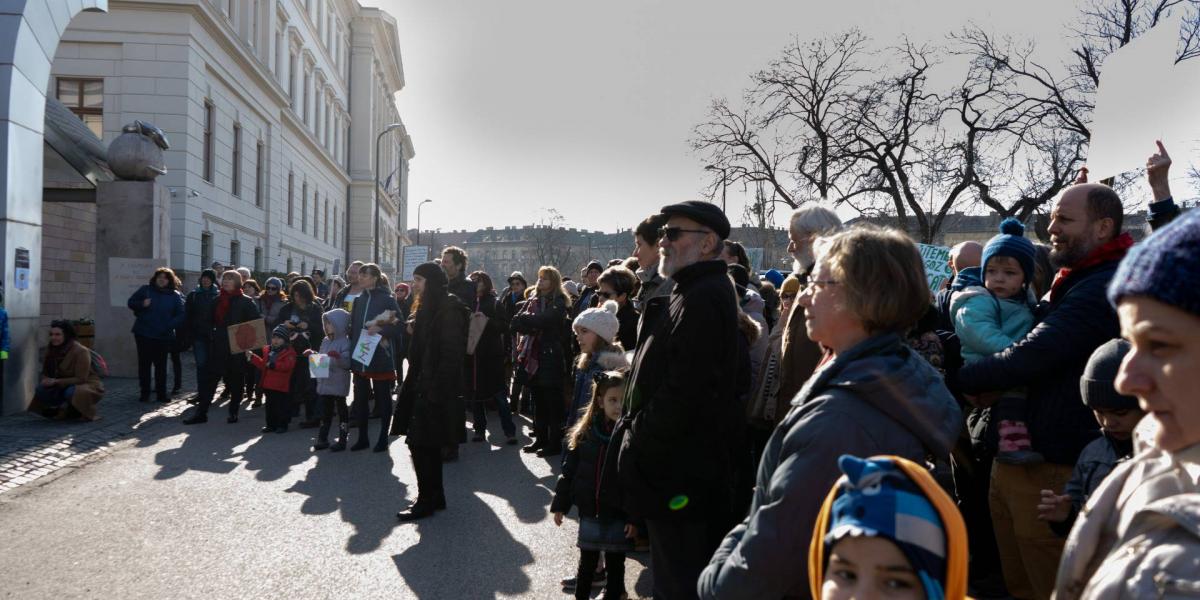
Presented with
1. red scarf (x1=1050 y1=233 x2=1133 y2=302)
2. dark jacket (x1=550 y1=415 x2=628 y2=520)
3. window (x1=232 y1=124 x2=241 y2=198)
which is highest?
window (x1=232 y1=124 x2=241 y2=198)

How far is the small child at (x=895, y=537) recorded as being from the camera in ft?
4.90

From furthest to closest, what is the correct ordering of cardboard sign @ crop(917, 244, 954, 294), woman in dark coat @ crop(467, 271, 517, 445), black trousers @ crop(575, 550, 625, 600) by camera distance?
woman in dark coat @ crop(467, 271, 517, 445) → cardboard sign @ crop(917, 244, 954, 294) → black trousers @ crop(575, 550, 625, 600)

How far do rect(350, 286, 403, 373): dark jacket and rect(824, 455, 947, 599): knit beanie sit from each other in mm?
7930

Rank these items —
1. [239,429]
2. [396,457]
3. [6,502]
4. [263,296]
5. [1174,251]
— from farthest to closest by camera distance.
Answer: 1. [263,296]
2. [239,429]
3. [396,457]
4. [6,502]
5. [1174,251]

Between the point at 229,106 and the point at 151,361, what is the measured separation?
1757 cm

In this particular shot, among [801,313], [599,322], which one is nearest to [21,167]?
[599,322]

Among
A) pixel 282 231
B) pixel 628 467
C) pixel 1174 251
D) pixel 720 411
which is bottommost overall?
pixel 628 467

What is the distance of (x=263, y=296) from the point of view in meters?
12.7

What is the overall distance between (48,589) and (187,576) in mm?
693

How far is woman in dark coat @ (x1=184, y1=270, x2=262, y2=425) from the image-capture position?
11266mm

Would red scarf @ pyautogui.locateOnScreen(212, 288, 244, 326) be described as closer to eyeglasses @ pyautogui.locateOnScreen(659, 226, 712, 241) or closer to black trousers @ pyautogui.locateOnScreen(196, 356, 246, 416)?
black trousers @ pyautogui.locateOnScreen(196, 356, 246, 416)

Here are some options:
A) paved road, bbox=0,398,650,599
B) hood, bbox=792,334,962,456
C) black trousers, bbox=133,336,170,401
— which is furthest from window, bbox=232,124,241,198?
hood, bbox=792,334,962,456

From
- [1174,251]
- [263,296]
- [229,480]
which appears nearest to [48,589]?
[229,480]

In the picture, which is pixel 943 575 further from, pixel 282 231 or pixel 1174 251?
pixel 282 231
